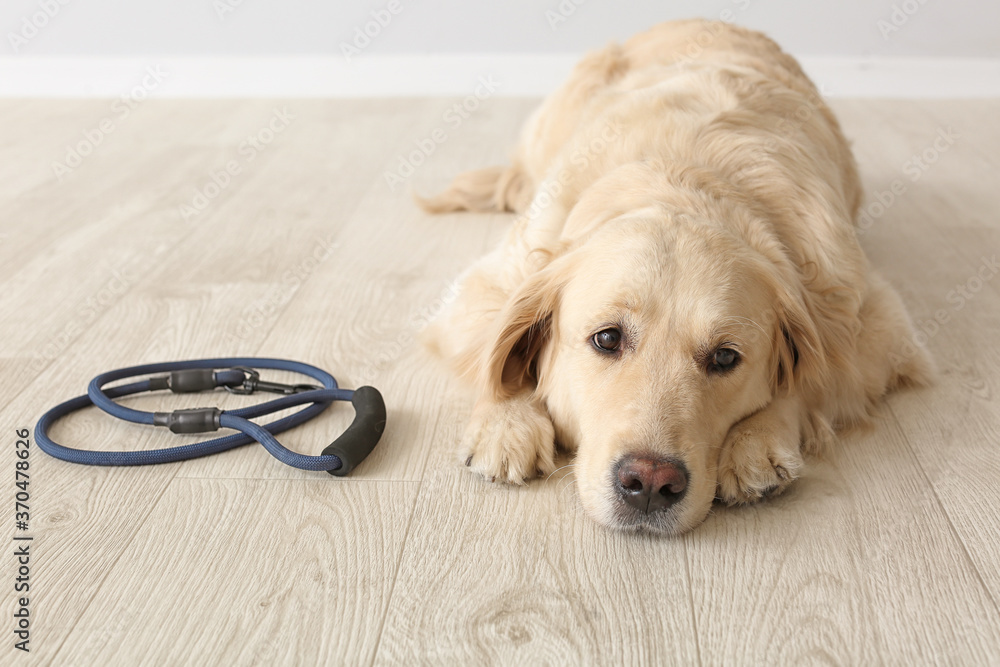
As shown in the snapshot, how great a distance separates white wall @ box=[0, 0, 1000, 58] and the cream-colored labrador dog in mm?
2952

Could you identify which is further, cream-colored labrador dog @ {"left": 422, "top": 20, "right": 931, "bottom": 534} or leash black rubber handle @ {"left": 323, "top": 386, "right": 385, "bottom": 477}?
leash black rubber handle @ {"left": 323, "top": 386, "right": 385, "bottom": 477}

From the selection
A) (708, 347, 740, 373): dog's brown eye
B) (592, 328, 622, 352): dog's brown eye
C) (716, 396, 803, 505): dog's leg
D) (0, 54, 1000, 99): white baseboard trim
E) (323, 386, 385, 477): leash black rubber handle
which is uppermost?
(592, 328, 622, 352): dog's brown eye

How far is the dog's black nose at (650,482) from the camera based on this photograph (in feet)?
5.45

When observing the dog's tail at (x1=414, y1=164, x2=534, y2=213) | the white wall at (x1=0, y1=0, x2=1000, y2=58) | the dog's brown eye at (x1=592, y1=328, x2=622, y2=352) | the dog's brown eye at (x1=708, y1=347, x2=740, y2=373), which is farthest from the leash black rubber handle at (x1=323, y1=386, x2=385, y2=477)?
the white wall at (x1=0, y1=0, x2=1000, y2=58)

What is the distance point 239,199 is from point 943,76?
14.3ft

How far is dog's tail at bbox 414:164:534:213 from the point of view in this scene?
368 cm

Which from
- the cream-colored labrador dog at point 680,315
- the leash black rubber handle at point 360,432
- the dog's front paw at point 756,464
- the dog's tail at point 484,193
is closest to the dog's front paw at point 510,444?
the cream-colored labrador dog at point 680,315

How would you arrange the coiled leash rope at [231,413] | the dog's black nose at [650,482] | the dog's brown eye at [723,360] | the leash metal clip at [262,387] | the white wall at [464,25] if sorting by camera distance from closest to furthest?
the dog's black nose at [650,482]
the dog's brown eye at [723,360]
the coiled leash rope at [231,413]
the leash metal clip at [262,387]
the white wall at [464,25]

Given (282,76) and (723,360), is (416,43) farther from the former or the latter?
(723,360)

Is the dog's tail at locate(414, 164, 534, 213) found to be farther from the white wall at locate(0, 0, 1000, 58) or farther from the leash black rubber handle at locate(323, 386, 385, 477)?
the white wall at locate(0, 0, 1000, 58)

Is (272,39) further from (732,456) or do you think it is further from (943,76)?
(732,456)

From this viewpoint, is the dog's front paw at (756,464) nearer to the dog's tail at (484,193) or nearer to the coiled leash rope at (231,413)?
the coiled leash rope at (231,413)

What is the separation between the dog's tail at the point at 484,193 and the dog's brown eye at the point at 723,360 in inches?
76.1

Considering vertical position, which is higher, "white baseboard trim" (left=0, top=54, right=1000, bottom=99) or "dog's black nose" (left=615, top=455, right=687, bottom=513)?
"dog's black nose" (left=615, top=455, right=687, bottom=513)
